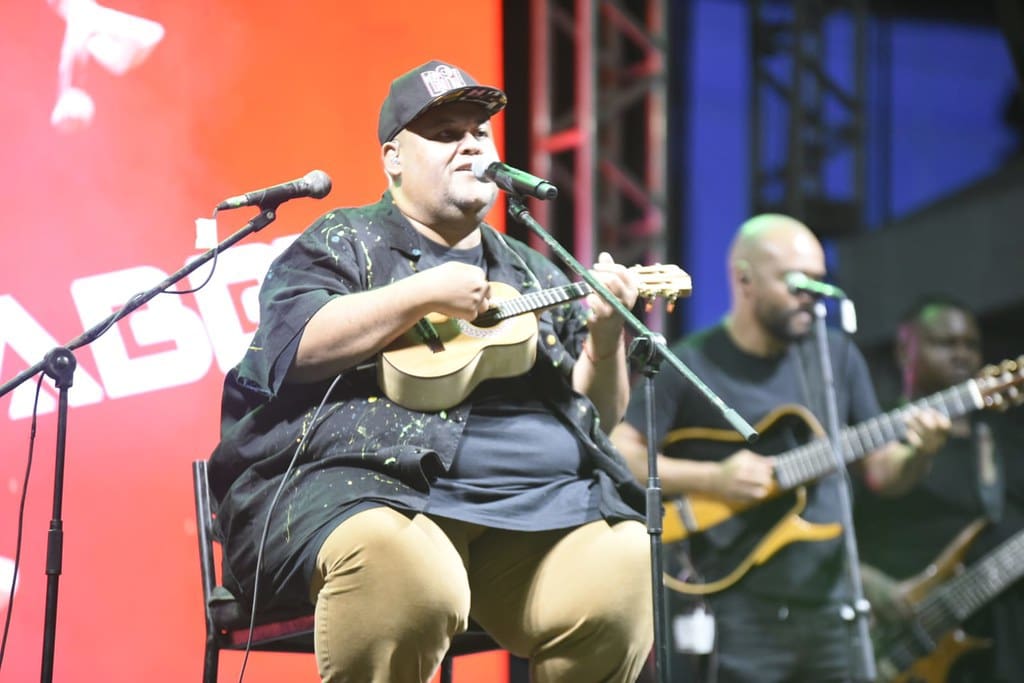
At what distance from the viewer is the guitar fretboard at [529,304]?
3.05m

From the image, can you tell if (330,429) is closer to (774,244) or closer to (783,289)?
(783,289)

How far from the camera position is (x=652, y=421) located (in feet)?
9.26

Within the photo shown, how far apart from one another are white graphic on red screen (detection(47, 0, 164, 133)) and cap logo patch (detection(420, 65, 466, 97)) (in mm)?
1217

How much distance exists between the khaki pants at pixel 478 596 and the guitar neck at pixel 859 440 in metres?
1.96

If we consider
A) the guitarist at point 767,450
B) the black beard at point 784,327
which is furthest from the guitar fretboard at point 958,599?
the black beard at point 784,327

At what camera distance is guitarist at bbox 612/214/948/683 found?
468cm

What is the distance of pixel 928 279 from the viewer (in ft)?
28.3

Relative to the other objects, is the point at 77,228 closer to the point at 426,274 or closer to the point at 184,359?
the point at 184,359

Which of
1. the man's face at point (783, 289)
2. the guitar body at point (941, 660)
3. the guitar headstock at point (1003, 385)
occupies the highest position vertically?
the man's face at point (783, 289)

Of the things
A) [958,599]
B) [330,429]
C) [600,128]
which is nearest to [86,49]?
[330,429]

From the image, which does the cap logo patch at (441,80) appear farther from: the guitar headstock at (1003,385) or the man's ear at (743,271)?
the guitar headstock at (1003,385)

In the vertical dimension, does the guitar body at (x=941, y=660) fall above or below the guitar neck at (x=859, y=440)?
below

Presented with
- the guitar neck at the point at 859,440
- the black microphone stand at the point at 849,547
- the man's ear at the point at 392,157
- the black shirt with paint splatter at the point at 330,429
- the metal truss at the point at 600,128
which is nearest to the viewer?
the black shirt with paint splatter at the point at 330,429

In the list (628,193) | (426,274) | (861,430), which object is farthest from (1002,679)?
(426,274)
